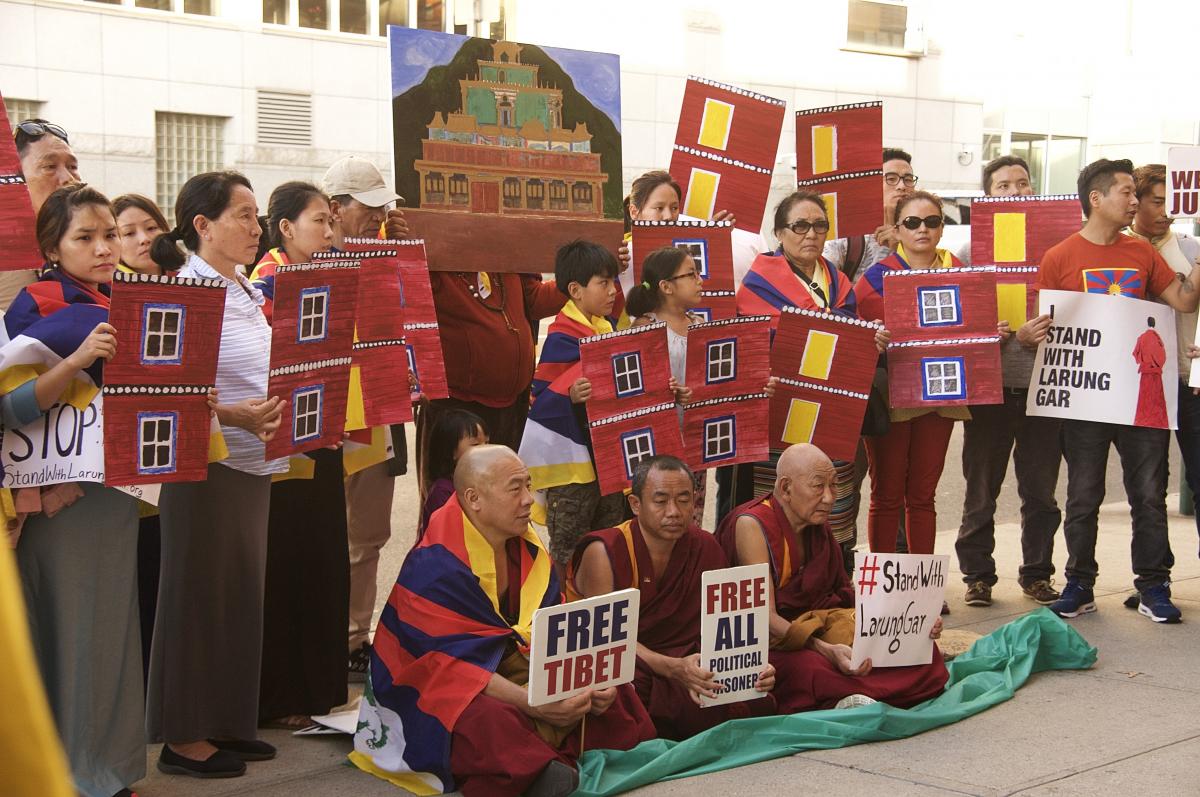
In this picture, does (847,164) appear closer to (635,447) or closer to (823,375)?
(823,375)

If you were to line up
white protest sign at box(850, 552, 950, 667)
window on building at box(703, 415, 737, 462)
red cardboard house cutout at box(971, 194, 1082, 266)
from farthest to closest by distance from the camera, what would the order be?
red cardboard house cutout at box(971, 194, 1082, 266)
window on building at box(703, 415, 737, 462)
white protest sign at box(850, 552, 950, 667)

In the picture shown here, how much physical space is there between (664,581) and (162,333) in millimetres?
1795

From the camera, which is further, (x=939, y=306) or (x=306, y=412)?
(x=939, y=306)

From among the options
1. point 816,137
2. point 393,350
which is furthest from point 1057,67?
point 393,350

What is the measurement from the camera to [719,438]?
549 centimetres

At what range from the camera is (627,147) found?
21.4 metres

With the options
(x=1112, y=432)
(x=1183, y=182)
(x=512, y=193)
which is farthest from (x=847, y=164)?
(x=512, y=193)

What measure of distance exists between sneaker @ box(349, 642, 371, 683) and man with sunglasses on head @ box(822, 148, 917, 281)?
2747 millimetres

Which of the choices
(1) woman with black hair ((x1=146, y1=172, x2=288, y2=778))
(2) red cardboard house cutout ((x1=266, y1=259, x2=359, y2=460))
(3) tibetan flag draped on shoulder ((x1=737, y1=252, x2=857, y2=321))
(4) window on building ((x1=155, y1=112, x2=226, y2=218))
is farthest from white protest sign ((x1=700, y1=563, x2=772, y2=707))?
(4) window on building ((x1=155, y1=112, x2=226, y2=218))

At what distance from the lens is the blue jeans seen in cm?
613

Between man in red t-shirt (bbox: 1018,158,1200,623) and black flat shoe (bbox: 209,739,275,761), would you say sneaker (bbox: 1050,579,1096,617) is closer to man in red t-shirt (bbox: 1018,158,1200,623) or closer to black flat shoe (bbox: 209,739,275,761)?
man in red t-shirt (bbox: 1018,158,1200,623)

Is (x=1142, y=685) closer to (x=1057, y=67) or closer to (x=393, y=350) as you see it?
(x=393, y=350)

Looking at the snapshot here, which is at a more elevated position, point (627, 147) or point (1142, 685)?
point (627, 147)

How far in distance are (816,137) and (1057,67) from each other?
21621 mm
